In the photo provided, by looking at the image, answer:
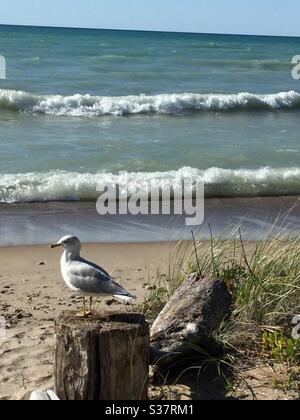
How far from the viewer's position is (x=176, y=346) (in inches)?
184

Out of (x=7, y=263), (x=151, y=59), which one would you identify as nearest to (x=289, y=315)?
(x=7, y=263)

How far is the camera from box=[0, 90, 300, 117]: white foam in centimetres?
1883

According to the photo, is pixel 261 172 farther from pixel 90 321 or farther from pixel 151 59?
pixel 151 59

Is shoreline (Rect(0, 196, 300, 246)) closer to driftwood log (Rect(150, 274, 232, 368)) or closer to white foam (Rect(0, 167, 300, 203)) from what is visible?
white foam (Rect(0, 167, 300, 203))

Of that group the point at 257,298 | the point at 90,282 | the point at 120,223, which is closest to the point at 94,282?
the point at 90,282

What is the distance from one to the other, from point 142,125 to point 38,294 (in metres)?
11.0

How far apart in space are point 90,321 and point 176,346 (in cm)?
72

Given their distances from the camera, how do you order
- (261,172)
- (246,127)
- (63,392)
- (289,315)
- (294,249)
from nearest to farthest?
(63,392) → (289,315) → (294,249) → (261,172) → (246,127)

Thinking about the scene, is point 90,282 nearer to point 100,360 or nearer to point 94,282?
point 94,282

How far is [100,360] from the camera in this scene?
160 inches

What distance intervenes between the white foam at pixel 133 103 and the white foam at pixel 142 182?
23.7 ft

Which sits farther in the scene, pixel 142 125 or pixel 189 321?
pixel 142 125

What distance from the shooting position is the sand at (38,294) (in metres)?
4.97

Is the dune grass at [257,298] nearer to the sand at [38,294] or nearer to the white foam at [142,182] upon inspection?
the sand at [38,294]
